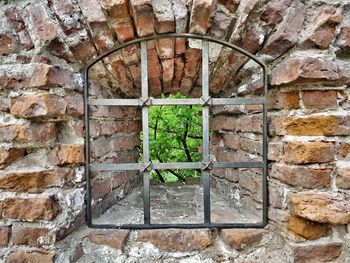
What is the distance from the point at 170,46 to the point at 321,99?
2.12ft

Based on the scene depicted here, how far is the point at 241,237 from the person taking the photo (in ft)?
4.02

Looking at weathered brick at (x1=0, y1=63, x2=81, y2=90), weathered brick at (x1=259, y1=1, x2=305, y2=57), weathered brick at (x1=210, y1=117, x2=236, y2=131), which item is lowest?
weathered brick at (x1=210, y1=117, x2=236, y2=131)

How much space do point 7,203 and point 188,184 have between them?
1.27 metres

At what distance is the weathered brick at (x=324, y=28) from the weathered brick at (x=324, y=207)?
0.57 meters

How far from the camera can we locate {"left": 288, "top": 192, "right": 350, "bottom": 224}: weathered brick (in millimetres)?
1086

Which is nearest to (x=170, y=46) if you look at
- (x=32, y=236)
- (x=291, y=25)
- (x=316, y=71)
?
(x=291, y=25)

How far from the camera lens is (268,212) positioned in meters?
1.27

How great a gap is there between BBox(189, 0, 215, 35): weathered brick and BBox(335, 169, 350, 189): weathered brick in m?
0.76

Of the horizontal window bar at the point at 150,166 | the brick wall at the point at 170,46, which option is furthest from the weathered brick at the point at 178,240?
the horizontal window bar at the point at 150,166

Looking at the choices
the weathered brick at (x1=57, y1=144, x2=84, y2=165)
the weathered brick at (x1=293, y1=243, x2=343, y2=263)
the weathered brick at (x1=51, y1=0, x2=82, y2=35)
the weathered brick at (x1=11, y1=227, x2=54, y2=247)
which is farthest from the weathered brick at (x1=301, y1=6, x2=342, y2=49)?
the weathered brick at (x1=11, y1=227, x2=54, y2=247)

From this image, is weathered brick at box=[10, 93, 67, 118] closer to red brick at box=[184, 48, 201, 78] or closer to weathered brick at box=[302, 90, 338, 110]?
red brick at box=[184, 48, 201, 78]

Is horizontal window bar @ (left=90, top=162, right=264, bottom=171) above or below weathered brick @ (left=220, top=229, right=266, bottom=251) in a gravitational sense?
above

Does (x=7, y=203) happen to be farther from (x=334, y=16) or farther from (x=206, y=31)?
(x=334, y=16)

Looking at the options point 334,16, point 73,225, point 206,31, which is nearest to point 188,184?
point 73,225
